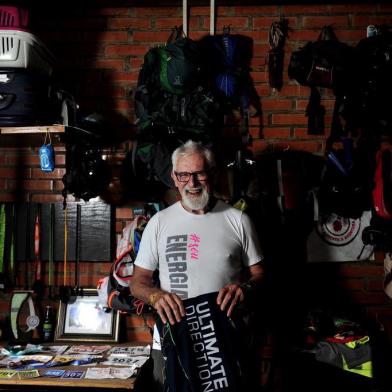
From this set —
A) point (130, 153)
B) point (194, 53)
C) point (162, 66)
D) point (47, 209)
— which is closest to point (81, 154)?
point (130, 153)

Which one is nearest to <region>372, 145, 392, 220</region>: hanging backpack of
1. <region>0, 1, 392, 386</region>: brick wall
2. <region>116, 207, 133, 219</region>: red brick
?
<region>0, 1, 392, 386</region>: brick wall

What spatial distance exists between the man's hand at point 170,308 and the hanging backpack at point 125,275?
1.84 ft

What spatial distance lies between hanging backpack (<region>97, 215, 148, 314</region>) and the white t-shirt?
0.32 m

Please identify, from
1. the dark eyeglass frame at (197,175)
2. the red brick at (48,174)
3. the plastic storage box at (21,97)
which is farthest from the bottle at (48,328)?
the dark eyeglass frame at (197,175)

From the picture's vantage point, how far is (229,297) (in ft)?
5.93

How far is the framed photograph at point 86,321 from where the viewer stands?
8.43 ft

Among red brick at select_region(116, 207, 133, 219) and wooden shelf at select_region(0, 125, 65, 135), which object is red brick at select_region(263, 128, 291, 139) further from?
wooden shelf at select_region(0, 125, 65, 135)

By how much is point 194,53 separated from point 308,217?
111 centimetres

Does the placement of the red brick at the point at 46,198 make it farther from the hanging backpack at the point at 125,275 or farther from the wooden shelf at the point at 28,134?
the hanging backpack at the point at 125,275

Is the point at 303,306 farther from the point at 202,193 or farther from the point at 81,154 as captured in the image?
the point at 81,154

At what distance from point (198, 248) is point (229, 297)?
286mm

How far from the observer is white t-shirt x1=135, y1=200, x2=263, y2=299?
1973mm

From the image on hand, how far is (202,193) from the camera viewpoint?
205 centimetres

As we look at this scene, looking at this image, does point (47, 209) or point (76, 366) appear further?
point (47, 209)
